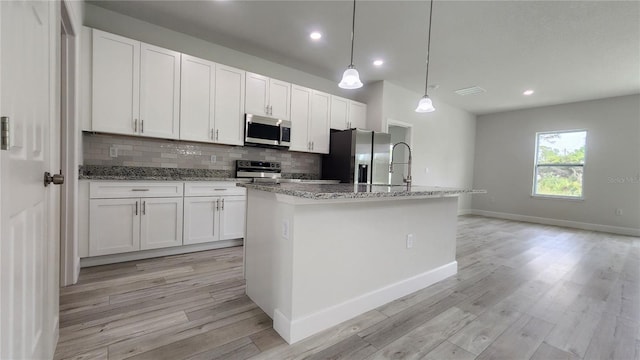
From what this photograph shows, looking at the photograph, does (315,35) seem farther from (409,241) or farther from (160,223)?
(160,223)

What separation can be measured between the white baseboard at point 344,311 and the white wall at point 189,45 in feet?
11.3

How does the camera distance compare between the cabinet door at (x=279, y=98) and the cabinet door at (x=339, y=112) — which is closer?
the cabinet door at (x=279, y=98)

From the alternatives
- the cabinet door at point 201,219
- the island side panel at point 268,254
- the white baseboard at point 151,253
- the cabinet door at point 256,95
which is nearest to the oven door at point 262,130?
the cabinet door at point 256,95

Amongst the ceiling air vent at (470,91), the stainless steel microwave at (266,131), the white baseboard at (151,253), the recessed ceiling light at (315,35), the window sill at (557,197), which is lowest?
the white baseboard at (151,253)

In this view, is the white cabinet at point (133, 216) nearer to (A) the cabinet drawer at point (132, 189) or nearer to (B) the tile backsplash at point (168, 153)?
(A) the cabinet drawer at point (132, 189)

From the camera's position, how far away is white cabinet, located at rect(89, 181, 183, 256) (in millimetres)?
2648

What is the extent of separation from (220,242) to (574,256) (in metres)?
4.65

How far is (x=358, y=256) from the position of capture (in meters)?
1.93

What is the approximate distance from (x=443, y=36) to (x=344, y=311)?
3313 mm

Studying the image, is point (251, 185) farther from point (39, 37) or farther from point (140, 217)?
point (140, 217)

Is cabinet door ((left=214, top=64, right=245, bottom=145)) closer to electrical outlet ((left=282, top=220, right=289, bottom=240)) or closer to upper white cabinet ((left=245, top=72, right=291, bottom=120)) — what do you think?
upper white cabinet ((left=245, top=72, right=291, bottom=120))

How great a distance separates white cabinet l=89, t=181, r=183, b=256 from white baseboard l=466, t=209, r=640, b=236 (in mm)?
7114

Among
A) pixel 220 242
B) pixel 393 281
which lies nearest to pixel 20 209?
pixel 393 281

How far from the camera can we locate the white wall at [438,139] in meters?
5.35
